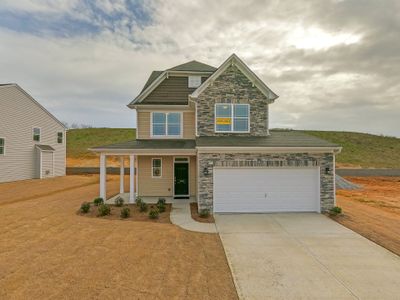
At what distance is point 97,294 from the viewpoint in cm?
451

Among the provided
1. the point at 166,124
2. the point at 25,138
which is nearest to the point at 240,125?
the point at 166,124

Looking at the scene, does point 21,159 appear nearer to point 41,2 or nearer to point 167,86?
point 41,2

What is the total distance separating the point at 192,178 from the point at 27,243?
9454mm

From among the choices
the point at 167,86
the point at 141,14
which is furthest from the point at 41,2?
the point at 167,86

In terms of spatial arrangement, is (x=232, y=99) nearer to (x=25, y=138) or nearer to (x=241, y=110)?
(x=241, y=110)

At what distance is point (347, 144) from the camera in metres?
54.8

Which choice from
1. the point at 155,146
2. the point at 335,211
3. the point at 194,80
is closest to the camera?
the point at 335,211

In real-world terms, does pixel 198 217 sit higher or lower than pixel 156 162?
lower

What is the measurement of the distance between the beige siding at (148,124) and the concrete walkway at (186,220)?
499 centimetres

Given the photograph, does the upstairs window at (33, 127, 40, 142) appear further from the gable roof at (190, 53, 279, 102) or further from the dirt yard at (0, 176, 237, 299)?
the gable roof at (190, 53, 279, 102)

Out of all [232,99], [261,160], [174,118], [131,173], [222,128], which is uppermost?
[232,99]

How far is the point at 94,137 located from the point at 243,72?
54534 mm

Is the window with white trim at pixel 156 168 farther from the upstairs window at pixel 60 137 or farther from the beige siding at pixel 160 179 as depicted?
the upstairs window at pixel 60 137

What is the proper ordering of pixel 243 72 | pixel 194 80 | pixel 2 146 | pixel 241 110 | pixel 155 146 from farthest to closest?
pixel 2 146 → pixel 194 80 → pixel 241 110 → pixel 243 72 → pixel 155 146
